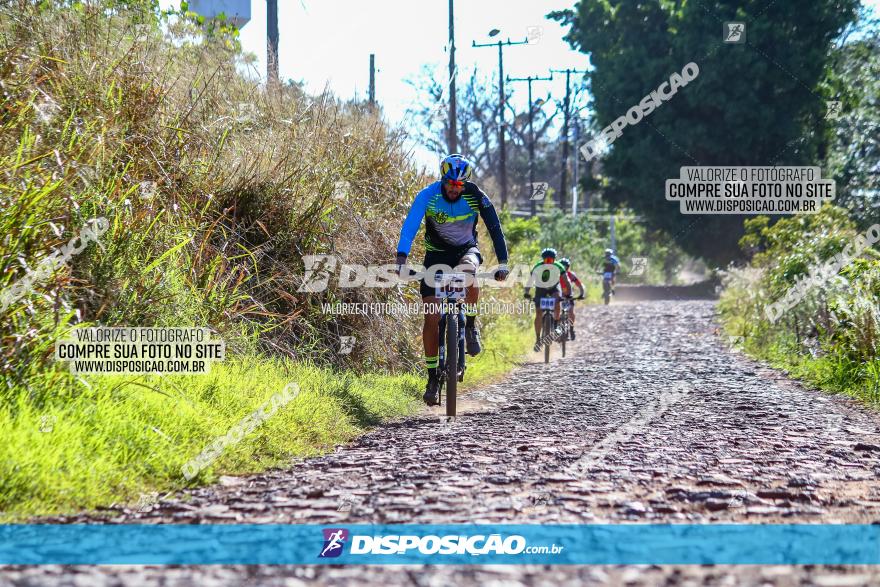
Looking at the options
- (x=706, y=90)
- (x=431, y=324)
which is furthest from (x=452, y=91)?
(x=431, y=324)

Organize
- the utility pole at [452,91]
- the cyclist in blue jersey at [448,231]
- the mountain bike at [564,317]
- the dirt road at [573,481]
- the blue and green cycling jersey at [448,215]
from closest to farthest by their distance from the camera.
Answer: the dirt road at [573,481] < the cyclist in blue jersey at [448,231] < the blue and green cycling jersey at [448,215] < the mountain bike at [564,317] < the utility pole at [452,91]

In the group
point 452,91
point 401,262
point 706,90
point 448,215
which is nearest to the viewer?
point 401,262

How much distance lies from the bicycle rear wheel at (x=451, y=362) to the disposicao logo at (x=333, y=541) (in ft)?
14.3

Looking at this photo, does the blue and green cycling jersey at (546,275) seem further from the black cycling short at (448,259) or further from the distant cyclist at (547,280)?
the black cycling short at (448,259)

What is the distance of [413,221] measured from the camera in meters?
9.02

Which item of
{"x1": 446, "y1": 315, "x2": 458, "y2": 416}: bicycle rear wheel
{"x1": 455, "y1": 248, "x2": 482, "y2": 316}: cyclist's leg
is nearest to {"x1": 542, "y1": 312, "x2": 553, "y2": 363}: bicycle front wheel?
{"x1": 455, "y1": 248, "x2": 482, "y2": 316}: cyclist's leg

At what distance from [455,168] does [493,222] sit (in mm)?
828

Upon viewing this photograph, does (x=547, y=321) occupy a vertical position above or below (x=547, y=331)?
above

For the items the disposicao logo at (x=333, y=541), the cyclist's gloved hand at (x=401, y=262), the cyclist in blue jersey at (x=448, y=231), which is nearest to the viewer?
the disposicao logo at (x=333, y=541)

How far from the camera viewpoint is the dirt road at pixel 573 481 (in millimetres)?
3744

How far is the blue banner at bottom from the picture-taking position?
3.96m

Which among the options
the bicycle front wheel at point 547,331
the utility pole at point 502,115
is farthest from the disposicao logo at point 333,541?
the utility pole at point 502,115

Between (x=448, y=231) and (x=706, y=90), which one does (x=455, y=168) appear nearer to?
(x=448, y=231)

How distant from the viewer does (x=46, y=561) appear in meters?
Answer: 3.91
